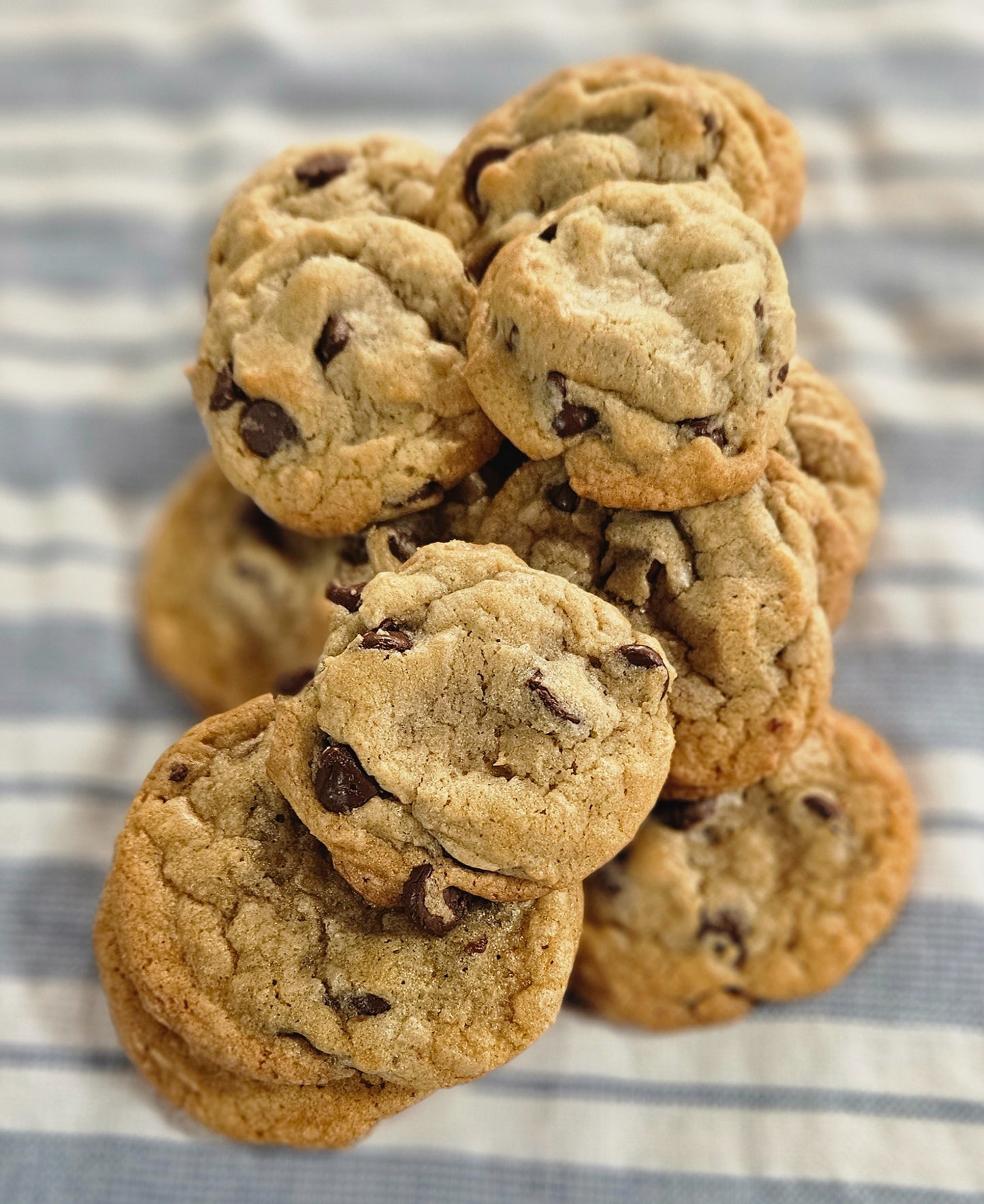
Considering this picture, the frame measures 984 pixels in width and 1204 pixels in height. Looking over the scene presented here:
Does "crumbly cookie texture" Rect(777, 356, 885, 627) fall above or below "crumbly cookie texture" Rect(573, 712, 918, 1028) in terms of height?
above

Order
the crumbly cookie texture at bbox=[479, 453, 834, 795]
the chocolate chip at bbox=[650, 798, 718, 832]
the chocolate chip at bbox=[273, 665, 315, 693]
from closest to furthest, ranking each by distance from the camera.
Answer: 1. the crumbly cookie texture at bbox=[479, 453, 834, 795]
2. the chocolate chip at bbox=[273, 665, 315, 693]
3. the chocolate chip at bbox=[650, 798, 718, 832]

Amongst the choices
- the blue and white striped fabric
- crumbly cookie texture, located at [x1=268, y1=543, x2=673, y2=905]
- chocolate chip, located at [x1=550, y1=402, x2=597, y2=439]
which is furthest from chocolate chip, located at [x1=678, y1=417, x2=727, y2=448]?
the blue and white striped fabric

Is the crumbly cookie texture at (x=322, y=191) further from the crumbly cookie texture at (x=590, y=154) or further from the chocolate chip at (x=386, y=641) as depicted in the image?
the chocolate chip at (x=386, y=641)

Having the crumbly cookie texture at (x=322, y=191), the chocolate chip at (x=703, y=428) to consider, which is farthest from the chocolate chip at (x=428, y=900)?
the crumbly cookie texture at (x=322, y=191)

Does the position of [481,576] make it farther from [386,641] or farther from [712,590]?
[712,590]

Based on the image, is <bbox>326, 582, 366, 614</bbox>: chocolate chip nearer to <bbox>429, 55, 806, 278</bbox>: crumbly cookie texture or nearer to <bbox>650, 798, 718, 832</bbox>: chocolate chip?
<bbox>429, 55, 806, 278</bbox>: crumbly cookie texture

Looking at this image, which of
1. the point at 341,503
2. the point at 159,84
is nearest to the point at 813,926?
the point at 341,503

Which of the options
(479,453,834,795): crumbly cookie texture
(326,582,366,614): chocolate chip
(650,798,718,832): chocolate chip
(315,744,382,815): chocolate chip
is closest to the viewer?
(315,744,382,815): chocolate chip

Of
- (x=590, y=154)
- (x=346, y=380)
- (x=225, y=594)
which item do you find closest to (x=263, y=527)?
(x=225, y=594)
